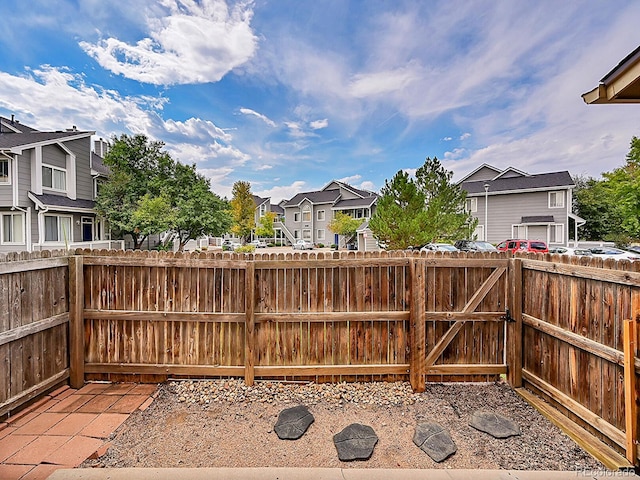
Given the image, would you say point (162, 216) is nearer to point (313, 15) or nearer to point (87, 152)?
point (87, 152)

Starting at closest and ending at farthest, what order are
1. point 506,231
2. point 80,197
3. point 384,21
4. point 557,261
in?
point 557,261 < point 384,21 < point 80,197 < point 506,231

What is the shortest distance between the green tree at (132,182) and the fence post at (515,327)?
1798cm

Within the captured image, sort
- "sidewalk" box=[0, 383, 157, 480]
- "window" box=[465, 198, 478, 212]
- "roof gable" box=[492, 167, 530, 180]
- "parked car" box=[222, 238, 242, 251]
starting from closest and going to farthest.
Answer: "sidewalk" box=[0, 383, 157, 480] → "window" box=[465, 198, 478, 212] → "roof gable" box=[492, 167, 530, 180] → "parked car" box=[222, 238, 242, 251]

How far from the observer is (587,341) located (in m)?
2.65

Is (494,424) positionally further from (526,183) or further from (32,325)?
(526,183)

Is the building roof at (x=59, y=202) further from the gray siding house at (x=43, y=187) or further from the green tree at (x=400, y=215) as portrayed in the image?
the green tree at (x=400, y=215)

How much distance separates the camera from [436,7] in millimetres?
6227

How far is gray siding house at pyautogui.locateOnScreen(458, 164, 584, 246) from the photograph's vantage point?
71.1 feet

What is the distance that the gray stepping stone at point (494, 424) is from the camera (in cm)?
271

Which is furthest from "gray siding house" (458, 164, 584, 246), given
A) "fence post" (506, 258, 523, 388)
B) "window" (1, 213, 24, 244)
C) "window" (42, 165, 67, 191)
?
"window" (1, 213, 24, 244)

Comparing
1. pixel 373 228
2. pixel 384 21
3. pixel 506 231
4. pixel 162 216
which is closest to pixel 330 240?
pixel 506 231

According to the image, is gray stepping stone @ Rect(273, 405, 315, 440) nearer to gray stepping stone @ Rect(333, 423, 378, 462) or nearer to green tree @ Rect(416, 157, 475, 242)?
gray stepping stone @ Rect(333, 423, 378, 462)

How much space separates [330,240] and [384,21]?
1137 inches

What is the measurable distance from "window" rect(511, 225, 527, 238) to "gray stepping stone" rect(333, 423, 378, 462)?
25.1 m
